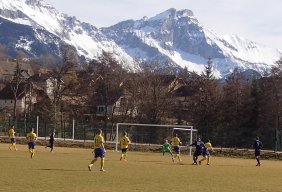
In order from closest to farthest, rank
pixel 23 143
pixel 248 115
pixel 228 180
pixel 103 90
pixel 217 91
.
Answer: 1. pixel 228 180
2. pixel 23 143
3. pixel 248 115
4. pixel 217 91
5. pixel 103 90

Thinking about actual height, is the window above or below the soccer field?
above

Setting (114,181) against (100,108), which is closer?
(114,181)

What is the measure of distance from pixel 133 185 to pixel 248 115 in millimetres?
52775

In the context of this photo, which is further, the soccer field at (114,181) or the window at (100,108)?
the window at (100,108)

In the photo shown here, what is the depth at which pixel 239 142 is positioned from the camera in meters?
62.6

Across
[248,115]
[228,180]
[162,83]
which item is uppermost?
[162,83]

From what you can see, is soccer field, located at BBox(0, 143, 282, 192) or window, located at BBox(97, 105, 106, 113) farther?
window, located at BBox(97, 105, 106, 113)

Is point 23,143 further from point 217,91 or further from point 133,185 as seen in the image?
point 133,185

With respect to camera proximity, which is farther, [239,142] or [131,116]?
[131,116]

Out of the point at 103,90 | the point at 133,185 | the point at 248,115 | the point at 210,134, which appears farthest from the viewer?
the point at 103,90

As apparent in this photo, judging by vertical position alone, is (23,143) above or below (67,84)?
below

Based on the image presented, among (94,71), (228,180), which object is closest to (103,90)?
(94,71)

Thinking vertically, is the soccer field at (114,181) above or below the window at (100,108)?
below

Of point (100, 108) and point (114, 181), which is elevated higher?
point (100, 108)
